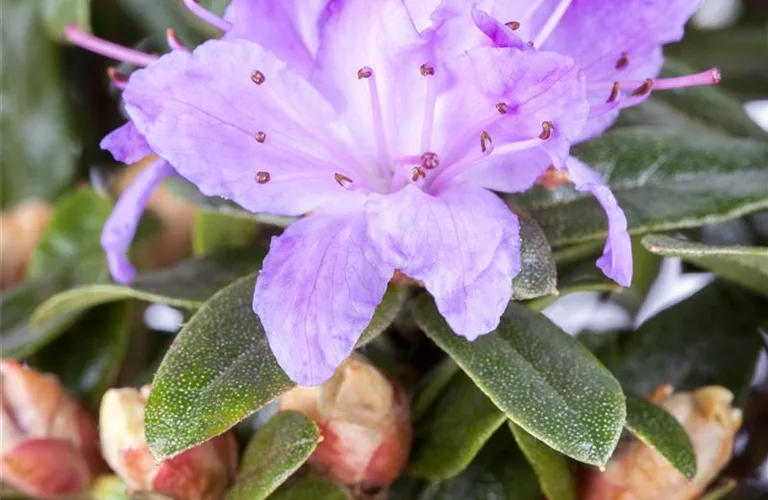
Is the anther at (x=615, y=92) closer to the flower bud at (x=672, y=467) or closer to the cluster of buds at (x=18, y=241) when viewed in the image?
the flower bud at (x=672, y=467)

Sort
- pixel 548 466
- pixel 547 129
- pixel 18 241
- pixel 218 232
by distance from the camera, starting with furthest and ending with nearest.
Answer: pixel 18 241, pixel 218 232, pixel 548 466, pixel 547 129

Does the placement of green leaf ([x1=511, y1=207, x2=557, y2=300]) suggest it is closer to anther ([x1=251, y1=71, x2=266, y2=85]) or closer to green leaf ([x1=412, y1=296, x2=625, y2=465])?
green leaf ([x1=412, y1=296, x2=625, y2=465])

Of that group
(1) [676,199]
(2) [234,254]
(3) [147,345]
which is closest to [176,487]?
(2) [234,254]

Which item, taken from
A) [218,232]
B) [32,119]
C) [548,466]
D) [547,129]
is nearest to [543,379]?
[548,466]

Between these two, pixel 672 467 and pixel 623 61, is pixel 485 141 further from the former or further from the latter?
pixel 672 467

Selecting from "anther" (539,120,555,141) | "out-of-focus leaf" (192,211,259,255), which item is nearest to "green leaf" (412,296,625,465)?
"anther" (539,120,555,141)

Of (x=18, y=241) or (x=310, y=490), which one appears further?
(x=18, y=241)

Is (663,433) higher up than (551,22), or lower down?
lower down

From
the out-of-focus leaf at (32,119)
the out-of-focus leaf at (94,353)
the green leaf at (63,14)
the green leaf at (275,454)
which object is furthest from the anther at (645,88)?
the out-of-focus leaf at (32,119)
